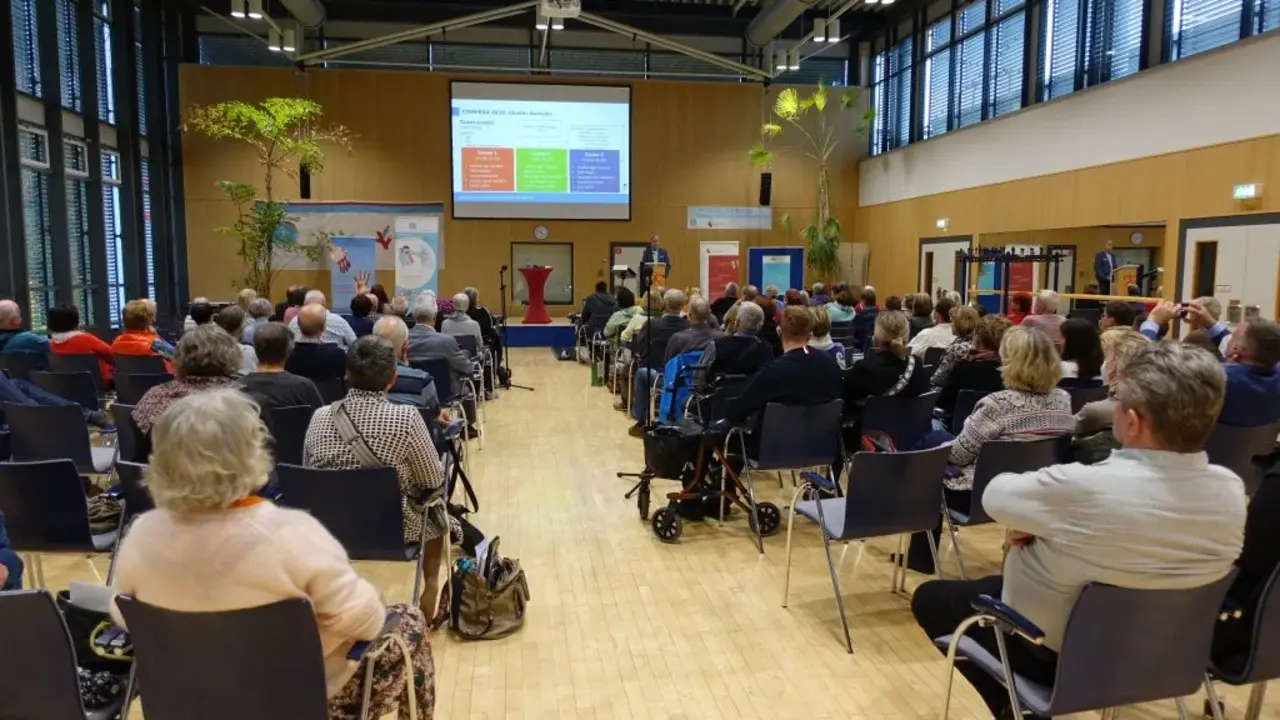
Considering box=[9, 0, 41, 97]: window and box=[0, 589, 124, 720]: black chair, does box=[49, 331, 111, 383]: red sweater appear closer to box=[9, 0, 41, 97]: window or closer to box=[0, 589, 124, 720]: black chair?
box=[9, 0, 41, 97]: window

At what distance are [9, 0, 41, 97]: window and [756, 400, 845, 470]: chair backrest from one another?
9.59m

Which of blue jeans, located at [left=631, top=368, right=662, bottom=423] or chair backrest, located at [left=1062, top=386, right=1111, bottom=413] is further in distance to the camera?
blue jeans, located at [left=631, top=368, right=662, bottom=423]

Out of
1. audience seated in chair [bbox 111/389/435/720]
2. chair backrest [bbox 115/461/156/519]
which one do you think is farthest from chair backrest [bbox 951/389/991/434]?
chair backrest [bbox 115/461/156/519]

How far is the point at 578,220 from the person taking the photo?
15.4m

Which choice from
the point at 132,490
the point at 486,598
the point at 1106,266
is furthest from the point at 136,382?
the point at 1106,266

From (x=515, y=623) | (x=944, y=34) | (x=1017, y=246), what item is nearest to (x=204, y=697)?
(x=515, y=623)

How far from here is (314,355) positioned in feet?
17.0

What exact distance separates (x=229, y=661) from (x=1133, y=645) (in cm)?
206

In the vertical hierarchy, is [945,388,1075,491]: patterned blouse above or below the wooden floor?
above

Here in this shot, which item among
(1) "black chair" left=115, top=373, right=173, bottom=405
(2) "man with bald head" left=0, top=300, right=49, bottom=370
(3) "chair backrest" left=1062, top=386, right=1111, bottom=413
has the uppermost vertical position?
(2) "man with bald head" left=0, top=300, right=49, bottom=370

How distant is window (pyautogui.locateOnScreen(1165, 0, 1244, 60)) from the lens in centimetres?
799

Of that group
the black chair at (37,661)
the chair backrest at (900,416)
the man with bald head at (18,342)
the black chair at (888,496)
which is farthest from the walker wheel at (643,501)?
the man with bald head at (18,342)

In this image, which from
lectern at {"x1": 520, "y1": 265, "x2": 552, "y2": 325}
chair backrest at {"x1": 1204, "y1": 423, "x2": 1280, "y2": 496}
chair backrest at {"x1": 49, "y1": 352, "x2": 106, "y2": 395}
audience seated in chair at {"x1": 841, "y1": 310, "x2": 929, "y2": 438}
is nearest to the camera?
chair backrest at {"x1": 1204, "y1": 423, "x2": 1280, "y2": 496}

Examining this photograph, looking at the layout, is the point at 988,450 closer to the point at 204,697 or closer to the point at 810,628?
the point at 810,628
